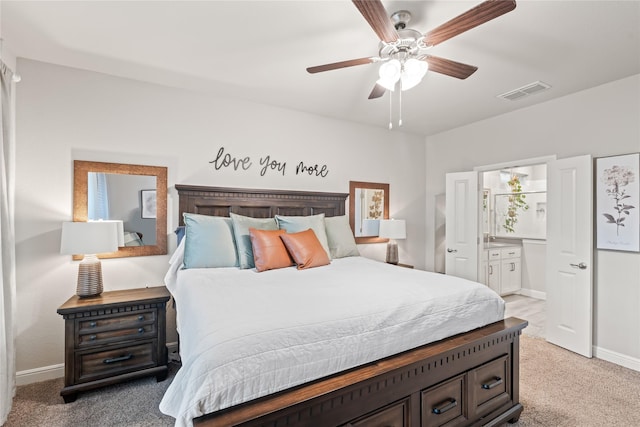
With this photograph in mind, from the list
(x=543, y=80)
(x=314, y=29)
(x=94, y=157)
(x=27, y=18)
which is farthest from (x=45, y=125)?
(x=543, y=80)

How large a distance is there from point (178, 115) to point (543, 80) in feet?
12.0

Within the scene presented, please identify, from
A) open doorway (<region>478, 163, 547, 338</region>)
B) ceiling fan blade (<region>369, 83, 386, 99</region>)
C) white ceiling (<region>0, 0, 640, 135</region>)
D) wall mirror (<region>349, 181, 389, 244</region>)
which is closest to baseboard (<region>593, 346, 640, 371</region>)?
open doorway (<region>478, 163, 547, 338</region>)

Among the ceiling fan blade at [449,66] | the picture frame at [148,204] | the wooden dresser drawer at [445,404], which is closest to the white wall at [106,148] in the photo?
the picture frame at [148,204]

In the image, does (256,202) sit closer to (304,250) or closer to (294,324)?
(304,250)

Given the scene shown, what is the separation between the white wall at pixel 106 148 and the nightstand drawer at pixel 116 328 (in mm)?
536

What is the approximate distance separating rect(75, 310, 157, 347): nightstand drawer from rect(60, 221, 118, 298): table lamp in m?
0.29

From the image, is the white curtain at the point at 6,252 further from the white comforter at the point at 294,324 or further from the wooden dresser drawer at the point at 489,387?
the wooden dresser drawer at the point at 489,387

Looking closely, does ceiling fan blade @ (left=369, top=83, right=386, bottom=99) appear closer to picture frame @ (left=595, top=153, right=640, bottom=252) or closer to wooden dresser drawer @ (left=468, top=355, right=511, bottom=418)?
wooden dresser drawer @ (left=468, top=355, right=511, bottom=418)

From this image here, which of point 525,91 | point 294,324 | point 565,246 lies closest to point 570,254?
point 565,246

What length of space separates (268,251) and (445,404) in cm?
165

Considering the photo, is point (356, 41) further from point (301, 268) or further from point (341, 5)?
point (301, 268)

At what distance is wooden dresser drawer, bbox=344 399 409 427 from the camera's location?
4.54ft

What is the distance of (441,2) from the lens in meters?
1.80

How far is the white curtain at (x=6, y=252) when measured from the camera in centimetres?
201
